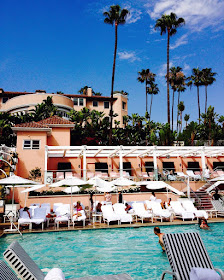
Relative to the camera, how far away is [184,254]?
189 inches

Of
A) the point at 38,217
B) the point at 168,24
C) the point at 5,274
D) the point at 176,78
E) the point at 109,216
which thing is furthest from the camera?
the point at 176,78

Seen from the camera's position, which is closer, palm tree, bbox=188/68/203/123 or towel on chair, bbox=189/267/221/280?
towel on chair, bbox=189/267/221/280

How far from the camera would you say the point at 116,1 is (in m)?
38.7

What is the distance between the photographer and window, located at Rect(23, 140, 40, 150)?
25047 mm

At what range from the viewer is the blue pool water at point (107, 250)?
7.43 metres

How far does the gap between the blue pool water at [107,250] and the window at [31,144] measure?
14063mm

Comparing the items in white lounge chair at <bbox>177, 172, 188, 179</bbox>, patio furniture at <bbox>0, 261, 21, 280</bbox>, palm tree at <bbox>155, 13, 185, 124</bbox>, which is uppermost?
palm tree at <bbox>155, 13, 185, 124</bbox>

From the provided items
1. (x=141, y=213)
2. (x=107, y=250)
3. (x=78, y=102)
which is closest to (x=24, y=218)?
(x=107, y=250)

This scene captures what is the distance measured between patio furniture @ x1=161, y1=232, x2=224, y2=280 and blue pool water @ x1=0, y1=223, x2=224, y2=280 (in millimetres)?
2327

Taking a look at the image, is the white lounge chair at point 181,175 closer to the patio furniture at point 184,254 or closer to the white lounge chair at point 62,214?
the white lounge chair at point 62,214

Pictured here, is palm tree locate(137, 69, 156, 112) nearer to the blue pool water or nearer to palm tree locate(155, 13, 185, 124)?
palm tree locate(155, 13, 185, 124)

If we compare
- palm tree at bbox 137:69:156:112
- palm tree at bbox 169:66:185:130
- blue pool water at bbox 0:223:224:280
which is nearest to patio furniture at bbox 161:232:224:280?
blue pool water at bbox 0:223:224:280

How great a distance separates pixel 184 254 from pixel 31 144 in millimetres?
22446

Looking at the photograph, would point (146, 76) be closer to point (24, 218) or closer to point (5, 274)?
point (24, 218)
